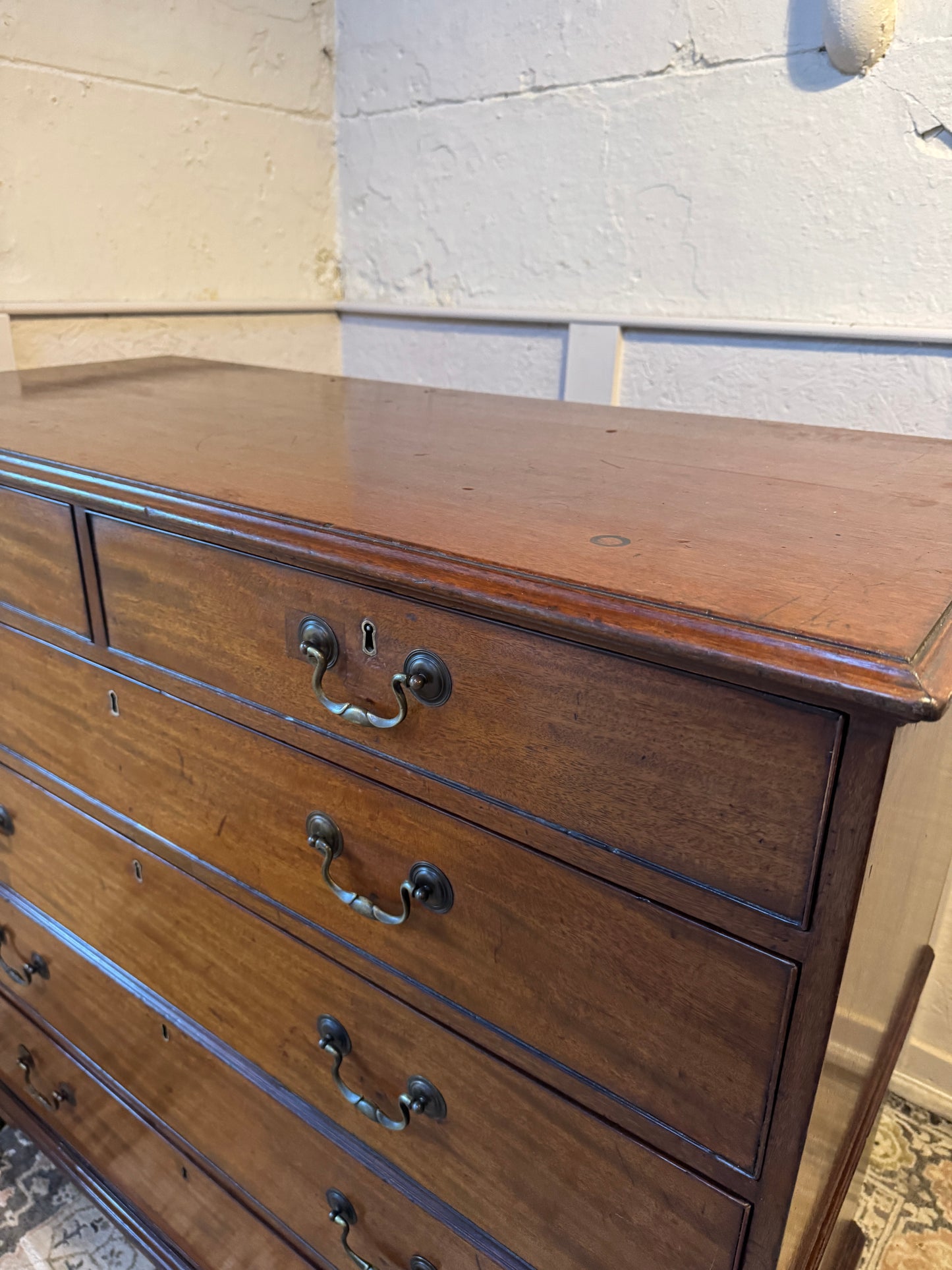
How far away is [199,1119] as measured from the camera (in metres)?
0.94

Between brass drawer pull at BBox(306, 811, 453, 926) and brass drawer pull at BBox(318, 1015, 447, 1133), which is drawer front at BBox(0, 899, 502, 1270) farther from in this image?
brass drawer pull at BBox(306, 811, 453, 926)

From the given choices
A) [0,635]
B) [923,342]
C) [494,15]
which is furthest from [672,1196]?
[494,15]

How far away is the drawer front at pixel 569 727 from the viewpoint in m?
0.46

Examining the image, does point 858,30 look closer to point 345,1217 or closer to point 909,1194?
point 345,1217

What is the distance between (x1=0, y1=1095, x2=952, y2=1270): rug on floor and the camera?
3.76 ft

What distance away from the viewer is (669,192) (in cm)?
131

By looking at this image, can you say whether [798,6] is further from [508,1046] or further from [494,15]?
[508,1046]

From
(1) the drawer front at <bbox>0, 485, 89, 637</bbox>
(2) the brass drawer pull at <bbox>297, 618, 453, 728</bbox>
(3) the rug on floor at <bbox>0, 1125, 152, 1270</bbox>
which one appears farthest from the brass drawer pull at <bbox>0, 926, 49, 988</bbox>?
(2) the brass drawer pull at <bbox>297, 618, 453, 728</bbox>

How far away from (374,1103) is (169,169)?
1467 mm

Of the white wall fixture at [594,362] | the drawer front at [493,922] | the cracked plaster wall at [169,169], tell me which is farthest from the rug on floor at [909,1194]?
the cracked plaster wall at [169,169]

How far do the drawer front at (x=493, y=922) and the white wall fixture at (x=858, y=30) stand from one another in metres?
1.11

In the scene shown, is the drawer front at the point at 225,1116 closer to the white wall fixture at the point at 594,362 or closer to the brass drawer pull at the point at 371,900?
the brass drawer pull at the point at 371,900

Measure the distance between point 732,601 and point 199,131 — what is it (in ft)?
4.83

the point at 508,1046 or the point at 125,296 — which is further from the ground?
the point at 125,296
